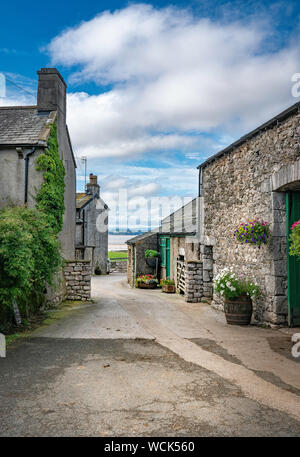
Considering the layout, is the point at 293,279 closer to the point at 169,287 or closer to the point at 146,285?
the point at 169,287

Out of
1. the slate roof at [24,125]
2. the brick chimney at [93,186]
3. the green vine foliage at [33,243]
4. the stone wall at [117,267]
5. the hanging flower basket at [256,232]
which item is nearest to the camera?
the green vine foliage at [33,243]

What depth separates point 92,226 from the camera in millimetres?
29469

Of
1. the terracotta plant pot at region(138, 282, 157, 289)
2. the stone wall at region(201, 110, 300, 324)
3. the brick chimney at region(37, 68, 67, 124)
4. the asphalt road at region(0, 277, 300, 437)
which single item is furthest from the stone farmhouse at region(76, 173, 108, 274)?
the asphalt road at region(0, 277, 300, 437)

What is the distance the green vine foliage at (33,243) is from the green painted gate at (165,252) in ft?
27.2

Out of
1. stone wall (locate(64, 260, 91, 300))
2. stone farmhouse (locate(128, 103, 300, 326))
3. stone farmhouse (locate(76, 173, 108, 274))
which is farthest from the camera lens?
stone farmhouse (locate(76, 173, 108, 274))

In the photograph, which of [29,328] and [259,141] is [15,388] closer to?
[29,328]

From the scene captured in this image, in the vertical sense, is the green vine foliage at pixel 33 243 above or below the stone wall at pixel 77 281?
above

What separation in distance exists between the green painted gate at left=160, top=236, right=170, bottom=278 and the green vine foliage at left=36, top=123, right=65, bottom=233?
329 inches

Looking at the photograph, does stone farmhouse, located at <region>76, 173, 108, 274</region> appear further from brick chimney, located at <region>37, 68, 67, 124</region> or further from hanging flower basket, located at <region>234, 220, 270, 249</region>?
hanging flower basket, located at <region>234, 220, 270, 249</region>

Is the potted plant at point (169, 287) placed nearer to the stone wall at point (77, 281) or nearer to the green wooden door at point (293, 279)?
the stone wall at point (77, 281)

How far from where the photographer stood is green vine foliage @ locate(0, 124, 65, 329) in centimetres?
671

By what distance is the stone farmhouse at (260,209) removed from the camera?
294 inches

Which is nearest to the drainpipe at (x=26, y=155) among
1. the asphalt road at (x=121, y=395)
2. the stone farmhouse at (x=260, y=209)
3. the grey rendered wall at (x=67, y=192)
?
the grey rendered wall at (x=67, y=192)
